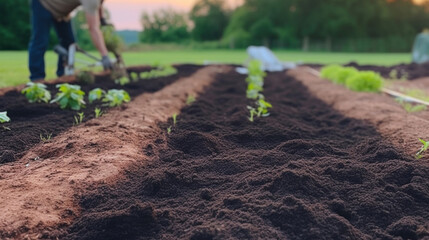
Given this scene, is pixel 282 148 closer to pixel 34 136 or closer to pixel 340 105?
pixel 34 136

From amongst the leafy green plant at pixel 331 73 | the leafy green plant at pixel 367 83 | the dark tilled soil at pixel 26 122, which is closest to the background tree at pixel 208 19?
the leafy green plant at pixel 331 73

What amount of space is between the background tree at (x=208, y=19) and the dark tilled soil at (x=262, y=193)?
51792 millimetres

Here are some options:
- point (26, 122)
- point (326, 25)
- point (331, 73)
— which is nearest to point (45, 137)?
point (26, 122)

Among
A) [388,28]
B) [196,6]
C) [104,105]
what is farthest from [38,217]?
[196,6]

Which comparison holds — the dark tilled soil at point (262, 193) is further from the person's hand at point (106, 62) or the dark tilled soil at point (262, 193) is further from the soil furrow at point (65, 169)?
the person's hand at point (106, 62)

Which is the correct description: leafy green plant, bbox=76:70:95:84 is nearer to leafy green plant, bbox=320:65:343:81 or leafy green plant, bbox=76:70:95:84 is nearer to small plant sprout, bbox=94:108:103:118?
small plant sprout, bbox=94:108:103:118

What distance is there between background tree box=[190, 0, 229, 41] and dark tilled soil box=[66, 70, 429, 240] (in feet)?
170

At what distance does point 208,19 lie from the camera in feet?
182

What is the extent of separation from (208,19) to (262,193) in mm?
55141

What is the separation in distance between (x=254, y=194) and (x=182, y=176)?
0.57 metres

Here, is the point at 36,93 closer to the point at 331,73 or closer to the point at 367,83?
the point at 367,83

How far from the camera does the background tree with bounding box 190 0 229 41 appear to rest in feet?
178

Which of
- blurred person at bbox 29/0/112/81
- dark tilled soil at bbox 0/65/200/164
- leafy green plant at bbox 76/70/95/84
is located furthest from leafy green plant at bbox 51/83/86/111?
leafy green plant at bbox 76/70/95/84

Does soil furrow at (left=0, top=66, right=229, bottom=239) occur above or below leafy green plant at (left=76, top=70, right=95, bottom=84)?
below
